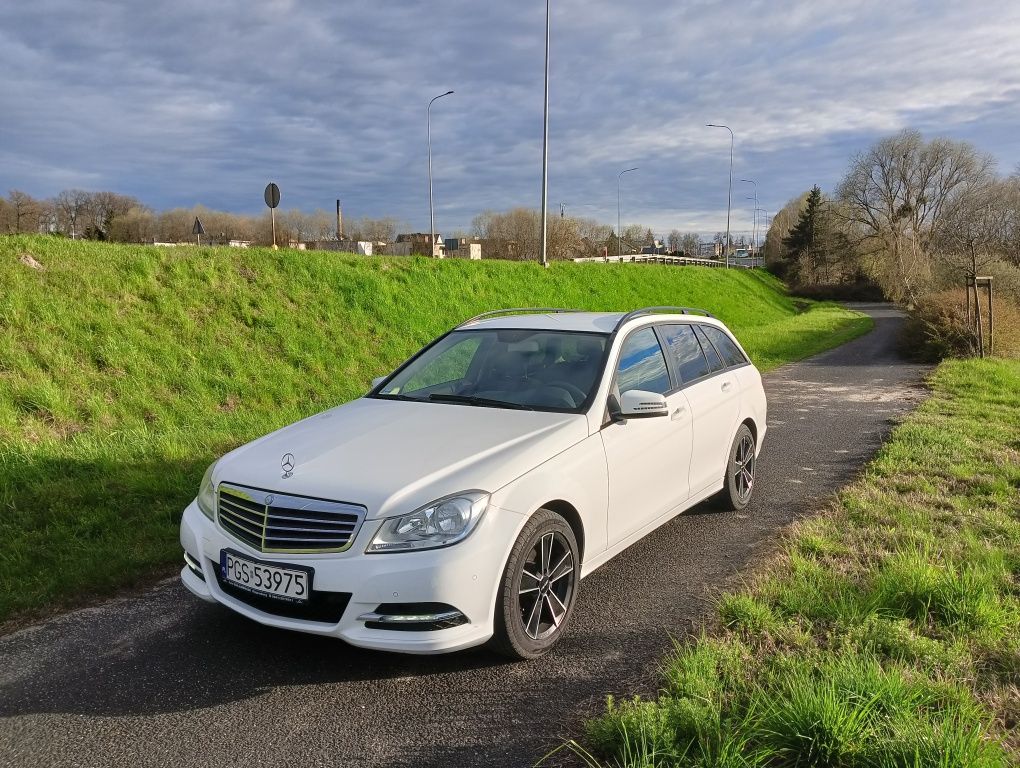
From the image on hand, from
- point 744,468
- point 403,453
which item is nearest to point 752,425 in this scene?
point 744,468

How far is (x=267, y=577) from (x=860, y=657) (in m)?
2.57

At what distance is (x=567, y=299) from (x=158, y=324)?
15071mm

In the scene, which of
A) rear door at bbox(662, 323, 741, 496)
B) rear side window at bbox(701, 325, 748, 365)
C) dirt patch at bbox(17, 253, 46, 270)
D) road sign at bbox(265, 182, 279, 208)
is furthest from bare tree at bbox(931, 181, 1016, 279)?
dirt patch at bbox(17, 253, 46, 270)

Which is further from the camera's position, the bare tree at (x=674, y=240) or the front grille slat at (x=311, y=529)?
the bare tree at (x=674, y=240)

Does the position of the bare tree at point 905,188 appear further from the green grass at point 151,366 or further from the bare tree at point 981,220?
→ the green grass at point 151,366

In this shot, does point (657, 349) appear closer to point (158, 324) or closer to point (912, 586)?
point (912, 586)

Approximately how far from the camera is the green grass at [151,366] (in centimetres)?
500

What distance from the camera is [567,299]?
79.1 ft

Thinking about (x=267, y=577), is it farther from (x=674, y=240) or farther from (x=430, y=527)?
(x=674, y=240)

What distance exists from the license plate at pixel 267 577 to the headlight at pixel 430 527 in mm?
329

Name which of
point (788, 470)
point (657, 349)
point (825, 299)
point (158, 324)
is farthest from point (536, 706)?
point (825, 299)

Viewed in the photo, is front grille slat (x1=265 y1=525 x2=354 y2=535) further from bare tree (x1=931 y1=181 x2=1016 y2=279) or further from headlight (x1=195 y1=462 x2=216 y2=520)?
bare tree (x1=931 y1=181 x2=1016 y2=279)

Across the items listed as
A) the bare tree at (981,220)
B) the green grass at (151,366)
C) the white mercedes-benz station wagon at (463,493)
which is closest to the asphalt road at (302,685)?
the white mercedes-benz station wagon at (463,493)

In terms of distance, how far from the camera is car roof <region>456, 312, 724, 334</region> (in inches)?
189
